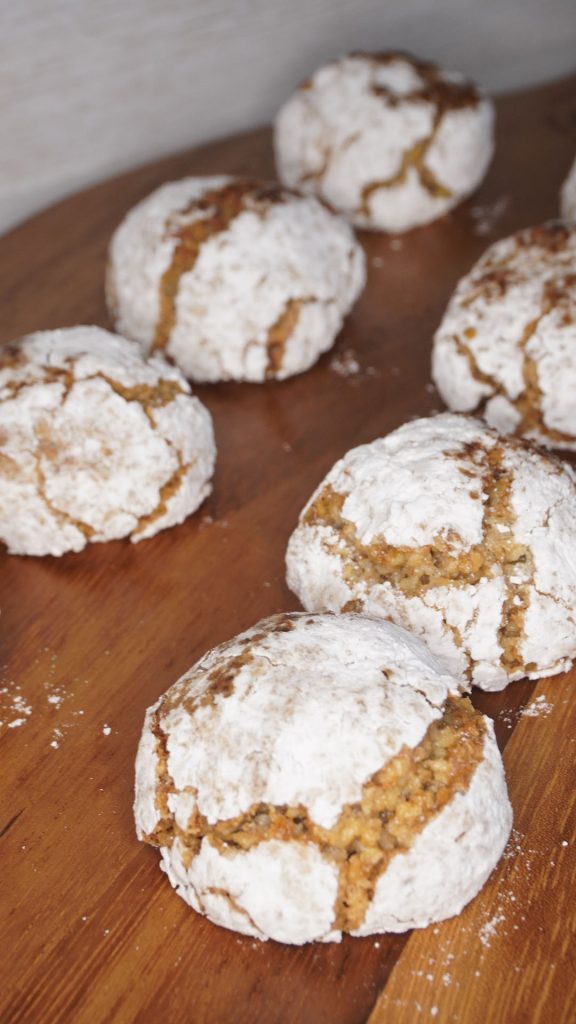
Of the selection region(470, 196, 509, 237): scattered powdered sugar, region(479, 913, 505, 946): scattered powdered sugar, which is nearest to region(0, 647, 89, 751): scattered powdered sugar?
region(479, 913, 505, 946): scattered powdered sugar

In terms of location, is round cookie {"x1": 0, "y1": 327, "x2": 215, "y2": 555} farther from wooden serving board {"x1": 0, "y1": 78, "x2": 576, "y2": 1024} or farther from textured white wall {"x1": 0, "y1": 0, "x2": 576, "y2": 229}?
textured white wall {"x1": 0, "y1": 0, "x2": 576, "y2": 229}

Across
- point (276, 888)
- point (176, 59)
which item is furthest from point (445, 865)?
point (176, 59)

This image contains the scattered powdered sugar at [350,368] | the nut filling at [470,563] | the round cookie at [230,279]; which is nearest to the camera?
the nut filling at [470,563]

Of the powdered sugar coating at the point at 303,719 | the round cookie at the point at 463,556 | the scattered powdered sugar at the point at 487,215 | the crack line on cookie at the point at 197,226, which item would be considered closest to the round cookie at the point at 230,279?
the crack line on cookie at the point at 197,226

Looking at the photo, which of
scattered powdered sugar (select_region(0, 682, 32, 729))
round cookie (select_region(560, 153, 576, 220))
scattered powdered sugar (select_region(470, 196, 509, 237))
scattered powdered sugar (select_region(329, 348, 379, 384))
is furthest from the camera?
scattered powdered sugar (select_region(470, 196, 509, 237))

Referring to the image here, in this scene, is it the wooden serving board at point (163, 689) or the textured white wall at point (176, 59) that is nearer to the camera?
the wooden serving board at point (163, 689)

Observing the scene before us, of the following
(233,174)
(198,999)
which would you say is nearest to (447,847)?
(198,999)

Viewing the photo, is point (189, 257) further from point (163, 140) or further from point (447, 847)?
point (447, 847)

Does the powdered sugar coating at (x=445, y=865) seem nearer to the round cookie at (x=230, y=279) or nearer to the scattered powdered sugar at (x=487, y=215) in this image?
the round cookie at (x=230, y=279)
